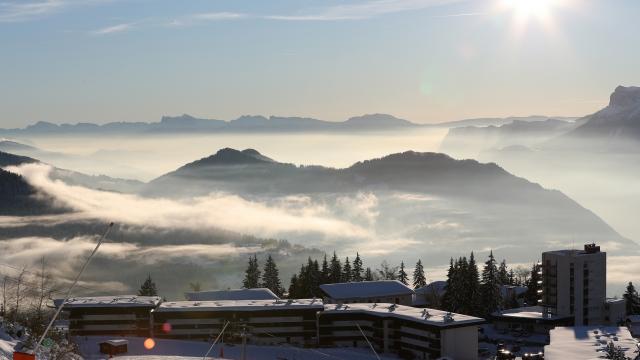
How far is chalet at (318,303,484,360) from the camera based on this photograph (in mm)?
128750

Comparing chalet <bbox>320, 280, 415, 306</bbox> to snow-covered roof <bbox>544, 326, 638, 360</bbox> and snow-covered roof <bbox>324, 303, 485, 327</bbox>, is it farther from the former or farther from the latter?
snow-covered roof <bbox>544, 326, 638, 360</bbox>

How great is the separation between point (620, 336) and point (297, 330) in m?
52.9

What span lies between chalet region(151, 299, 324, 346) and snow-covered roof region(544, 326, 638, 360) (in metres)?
41.6

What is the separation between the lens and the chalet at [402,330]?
129 m

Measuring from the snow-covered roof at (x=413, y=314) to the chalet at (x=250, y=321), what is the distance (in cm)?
472

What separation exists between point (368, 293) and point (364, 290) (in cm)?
153

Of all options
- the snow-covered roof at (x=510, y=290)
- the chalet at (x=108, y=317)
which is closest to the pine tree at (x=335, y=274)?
the snow-covered roof at (x=510, y=290)

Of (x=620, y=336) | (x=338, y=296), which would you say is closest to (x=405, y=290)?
(x=338, y=296)

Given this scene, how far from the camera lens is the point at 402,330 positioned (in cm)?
13512

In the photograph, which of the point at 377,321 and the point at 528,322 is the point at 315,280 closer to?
the point at 377,321

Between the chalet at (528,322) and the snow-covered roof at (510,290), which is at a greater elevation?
the snow-covered roof at (510,290)

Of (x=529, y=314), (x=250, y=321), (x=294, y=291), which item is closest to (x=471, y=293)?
(x=529, y=314)

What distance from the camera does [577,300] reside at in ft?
530

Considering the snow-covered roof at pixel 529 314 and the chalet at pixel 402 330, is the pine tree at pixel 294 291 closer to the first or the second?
the chalet at pixel 402 330
